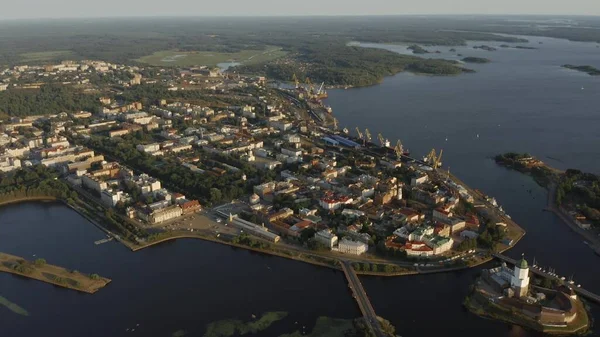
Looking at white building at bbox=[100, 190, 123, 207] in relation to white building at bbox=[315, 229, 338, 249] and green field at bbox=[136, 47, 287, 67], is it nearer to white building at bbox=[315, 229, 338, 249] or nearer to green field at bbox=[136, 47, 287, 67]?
white building at bbox=[315, 229, 338, 249]

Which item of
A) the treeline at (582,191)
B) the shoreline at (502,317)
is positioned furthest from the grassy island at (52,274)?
the treeline at (582,191)

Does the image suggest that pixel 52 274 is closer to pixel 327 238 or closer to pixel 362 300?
pixel 327 238

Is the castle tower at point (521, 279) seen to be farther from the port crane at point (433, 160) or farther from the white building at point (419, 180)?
the port crane at point (433, 160)

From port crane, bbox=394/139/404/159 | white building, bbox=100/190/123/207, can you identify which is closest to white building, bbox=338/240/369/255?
white building, bbox=100/190/123/207

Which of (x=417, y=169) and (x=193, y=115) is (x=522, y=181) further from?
(x=193, y=115)

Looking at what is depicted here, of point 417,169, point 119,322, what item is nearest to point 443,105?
point 417,169

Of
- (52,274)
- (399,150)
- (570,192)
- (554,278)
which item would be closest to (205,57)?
(399,150)
